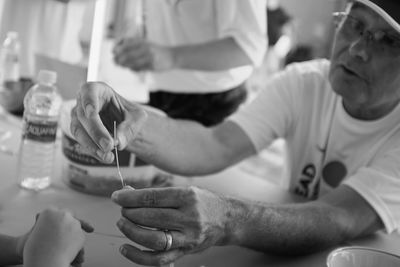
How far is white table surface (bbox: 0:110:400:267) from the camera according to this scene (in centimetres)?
74

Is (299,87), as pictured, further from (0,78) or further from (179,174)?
(0,78)

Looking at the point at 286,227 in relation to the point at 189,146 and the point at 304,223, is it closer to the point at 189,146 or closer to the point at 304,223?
the point at 304,223

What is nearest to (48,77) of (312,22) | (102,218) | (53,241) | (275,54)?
(102,218)

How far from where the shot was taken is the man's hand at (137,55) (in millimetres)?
1213

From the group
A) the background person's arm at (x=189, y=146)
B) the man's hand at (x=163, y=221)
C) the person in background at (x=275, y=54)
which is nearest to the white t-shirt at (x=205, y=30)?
the background person's arm at (x=189, y=146)

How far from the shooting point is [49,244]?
1.98 feet

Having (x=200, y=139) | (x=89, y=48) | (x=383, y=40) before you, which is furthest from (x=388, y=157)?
(x=89, y=48)

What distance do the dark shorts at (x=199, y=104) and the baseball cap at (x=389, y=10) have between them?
0.73 meters

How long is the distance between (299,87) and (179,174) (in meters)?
0.38

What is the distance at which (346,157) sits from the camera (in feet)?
3.74

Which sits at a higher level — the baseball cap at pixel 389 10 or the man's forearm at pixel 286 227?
the baseball cap at pixel 389 10

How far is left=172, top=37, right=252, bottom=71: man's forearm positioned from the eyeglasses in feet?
1.56

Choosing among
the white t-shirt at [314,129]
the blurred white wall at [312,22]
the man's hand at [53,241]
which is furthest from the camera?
the blurred white wall at [312,22]

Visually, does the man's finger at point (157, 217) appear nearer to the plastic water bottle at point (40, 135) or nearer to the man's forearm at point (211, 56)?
the plastic water bottle at point (40, 135)
